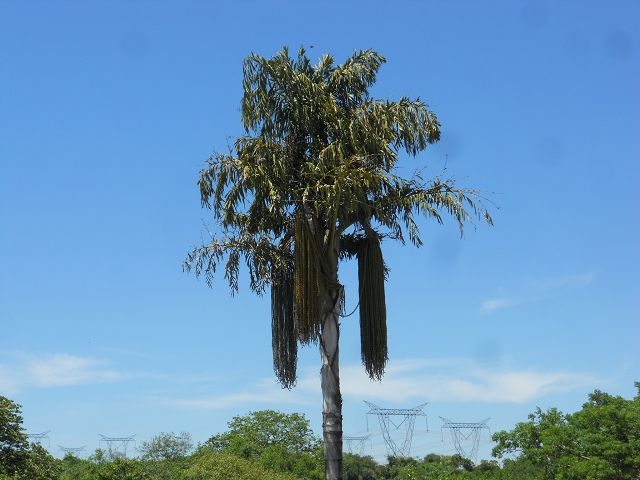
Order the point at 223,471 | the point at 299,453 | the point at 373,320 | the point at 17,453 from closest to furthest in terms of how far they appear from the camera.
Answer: the point at 373,320 → the point at 17,453 → the point at 223,471 → the point at 299,453

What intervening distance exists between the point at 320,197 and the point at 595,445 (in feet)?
85.8

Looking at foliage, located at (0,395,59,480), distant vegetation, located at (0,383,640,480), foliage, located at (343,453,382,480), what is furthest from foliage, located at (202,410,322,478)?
foliage, located at (0,395,59,480)

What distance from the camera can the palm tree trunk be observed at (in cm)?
1350

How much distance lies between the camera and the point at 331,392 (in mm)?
13633

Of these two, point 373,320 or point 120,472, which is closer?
point 373,320

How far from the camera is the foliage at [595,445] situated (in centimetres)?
3478

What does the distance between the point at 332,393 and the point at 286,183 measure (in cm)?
353

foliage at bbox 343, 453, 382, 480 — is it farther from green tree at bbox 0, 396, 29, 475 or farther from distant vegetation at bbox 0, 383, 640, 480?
green tree at bbox 0, 396, 29, 475

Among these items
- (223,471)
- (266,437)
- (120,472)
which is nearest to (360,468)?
(266,437)

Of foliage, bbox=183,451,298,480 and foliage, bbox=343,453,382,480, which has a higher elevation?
foliage, bbox=343,453,382,480

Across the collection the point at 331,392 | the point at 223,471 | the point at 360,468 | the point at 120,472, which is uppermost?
the point at 360,468

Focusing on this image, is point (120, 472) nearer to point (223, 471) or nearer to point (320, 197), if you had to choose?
point (223, 471)

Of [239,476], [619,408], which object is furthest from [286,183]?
[619,408]

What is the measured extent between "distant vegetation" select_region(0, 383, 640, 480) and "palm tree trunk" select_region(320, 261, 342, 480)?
14.6 m
